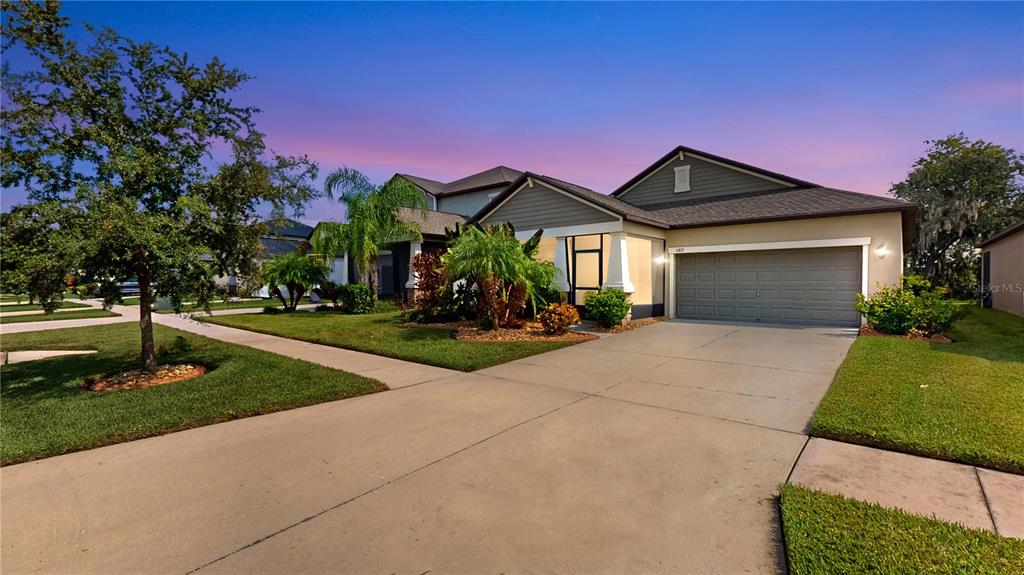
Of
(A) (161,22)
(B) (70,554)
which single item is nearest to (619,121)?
(A) (161,22)

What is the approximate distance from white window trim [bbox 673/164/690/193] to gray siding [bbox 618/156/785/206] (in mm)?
96

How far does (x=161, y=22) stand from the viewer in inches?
280

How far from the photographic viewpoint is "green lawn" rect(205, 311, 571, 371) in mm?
8148

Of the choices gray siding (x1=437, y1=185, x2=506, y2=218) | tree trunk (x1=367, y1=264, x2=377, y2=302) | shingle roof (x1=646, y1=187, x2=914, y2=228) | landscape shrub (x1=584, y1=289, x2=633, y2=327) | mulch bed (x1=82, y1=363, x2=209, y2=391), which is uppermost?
gray siding (x1=437, y1=185, x2=506, y2=218)

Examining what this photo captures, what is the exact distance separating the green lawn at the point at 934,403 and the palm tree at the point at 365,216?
1469 cm

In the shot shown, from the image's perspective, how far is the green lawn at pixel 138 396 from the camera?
4414mm

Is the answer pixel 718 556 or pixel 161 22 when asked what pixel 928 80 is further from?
pixel 161 22

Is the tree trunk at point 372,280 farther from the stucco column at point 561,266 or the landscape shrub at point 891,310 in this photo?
the landscape shrub at point 891,310

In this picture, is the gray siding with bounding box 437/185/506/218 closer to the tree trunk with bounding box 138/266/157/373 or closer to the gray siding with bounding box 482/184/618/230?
the gray siding with bounding box 482/184/618/230

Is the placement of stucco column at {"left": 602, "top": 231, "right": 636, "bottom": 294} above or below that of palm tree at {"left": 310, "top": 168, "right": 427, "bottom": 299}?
below

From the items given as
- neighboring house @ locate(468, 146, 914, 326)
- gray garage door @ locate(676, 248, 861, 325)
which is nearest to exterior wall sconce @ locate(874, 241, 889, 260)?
neighboring house @ locate(468, 146, 914, 326)

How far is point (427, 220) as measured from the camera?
2083cm

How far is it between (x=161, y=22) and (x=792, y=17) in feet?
38.8

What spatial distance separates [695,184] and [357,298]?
14252 millimetres
